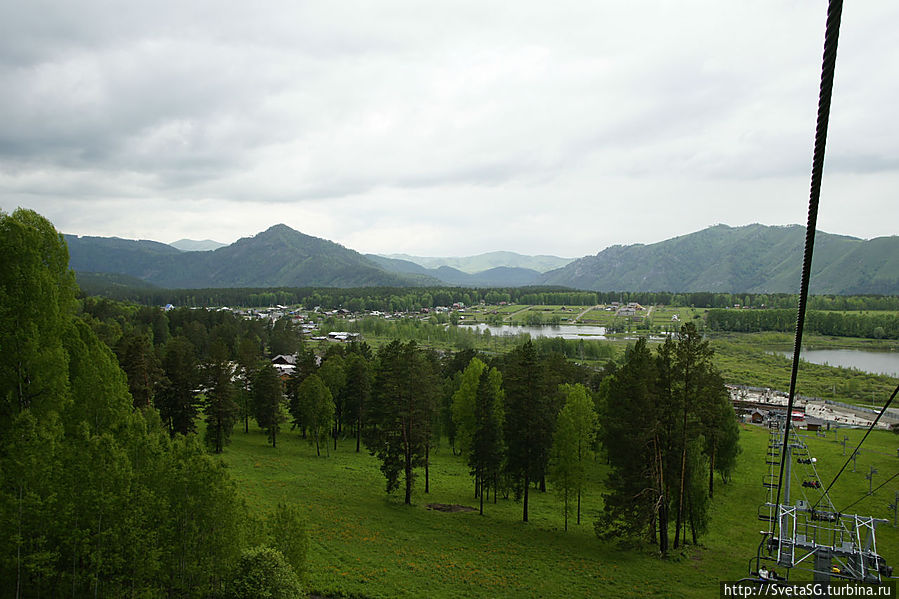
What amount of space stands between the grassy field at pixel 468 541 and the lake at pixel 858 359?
308 feet

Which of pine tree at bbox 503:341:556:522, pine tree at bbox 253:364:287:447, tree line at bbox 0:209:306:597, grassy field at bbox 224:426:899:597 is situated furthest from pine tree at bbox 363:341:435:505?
pine tree at bbox 253:364:287:447

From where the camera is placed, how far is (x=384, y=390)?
103 ft

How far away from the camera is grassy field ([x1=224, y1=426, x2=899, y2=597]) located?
20314 mm

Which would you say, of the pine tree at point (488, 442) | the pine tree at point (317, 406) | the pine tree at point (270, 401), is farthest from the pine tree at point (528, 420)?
the pine tree at point (270, 401)

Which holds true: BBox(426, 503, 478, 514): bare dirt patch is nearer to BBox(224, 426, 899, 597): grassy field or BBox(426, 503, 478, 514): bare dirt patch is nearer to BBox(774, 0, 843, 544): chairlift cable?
BBox(224, 426, 899, 597): grassy field

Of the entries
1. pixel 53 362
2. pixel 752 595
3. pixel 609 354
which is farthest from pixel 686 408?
pixel 609 354

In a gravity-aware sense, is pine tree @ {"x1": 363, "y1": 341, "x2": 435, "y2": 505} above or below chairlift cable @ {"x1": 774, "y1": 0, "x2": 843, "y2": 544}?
below

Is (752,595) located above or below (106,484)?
below

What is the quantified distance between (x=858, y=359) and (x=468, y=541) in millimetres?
145554

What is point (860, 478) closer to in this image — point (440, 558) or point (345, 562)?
point (440, 558)

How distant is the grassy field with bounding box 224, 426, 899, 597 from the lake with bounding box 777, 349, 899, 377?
94.0 m

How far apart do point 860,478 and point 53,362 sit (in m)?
54.6

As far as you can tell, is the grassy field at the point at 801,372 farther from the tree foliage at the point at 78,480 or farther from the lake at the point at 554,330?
the tree foliage at the point at 78,480

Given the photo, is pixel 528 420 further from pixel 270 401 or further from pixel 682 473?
pixel 270 401
